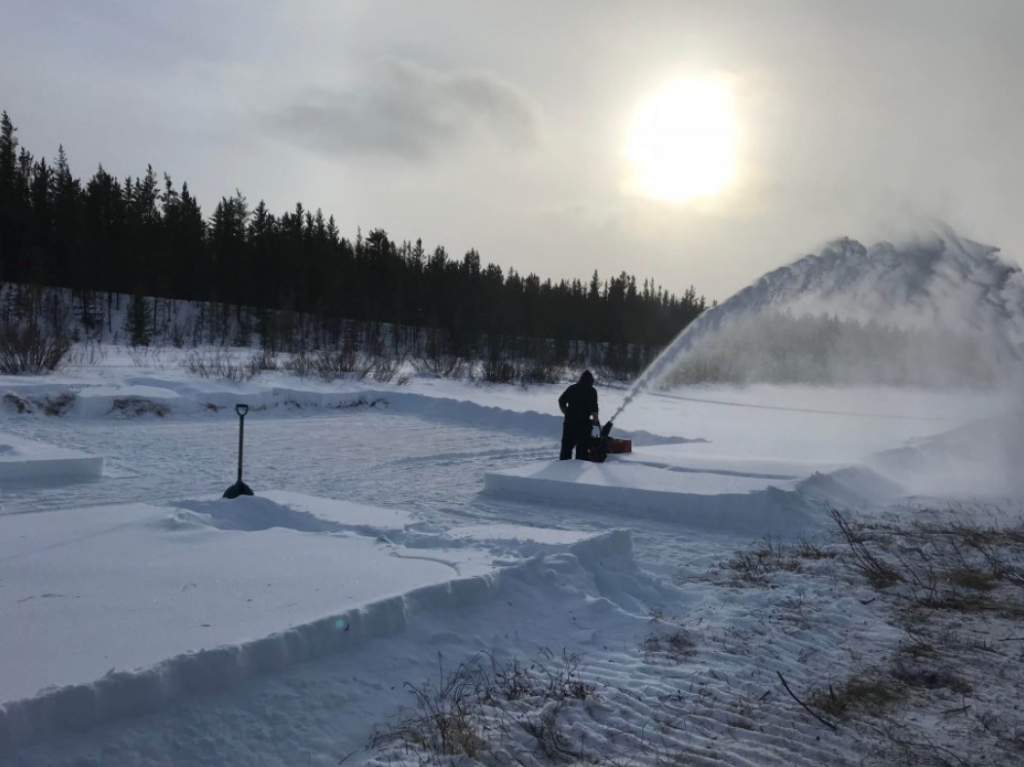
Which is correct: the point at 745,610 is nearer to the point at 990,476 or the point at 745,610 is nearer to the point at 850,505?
the point at 850,505

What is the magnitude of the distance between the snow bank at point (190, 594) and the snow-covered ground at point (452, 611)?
20mm

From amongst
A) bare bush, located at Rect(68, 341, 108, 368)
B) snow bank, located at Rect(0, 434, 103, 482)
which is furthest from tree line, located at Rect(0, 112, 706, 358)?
snow bank, located at Rect(0, 434, 103, 482)

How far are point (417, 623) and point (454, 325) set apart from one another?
61.8 metres

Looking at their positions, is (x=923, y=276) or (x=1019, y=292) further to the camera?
(x=923, y=276)

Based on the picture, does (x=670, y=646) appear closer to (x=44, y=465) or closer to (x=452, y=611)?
(x=452, y=611)

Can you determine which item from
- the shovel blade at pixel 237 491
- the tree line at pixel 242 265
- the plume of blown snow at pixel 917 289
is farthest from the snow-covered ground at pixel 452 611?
the tree line at pixel 242 265

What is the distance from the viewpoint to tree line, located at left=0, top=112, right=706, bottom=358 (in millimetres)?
55562

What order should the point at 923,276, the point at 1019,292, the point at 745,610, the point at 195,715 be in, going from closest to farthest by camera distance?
the point at 195,715 → the point at 745,610 → the point at 1019,292 → the point at 923,276

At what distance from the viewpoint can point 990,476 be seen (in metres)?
15.0

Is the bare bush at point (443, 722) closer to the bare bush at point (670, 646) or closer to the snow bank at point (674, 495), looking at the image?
the bare bush at point (670, 646)

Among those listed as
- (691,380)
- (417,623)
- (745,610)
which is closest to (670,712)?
(417,623)

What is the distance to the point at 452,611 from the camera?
19.9 ft

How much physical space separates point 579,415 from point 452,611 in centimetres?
816

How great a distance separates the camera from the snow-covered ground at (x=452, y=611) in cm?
420
